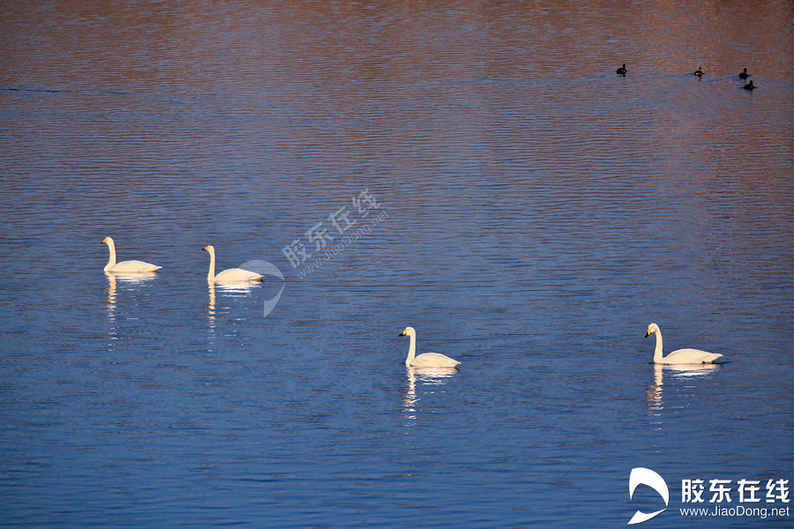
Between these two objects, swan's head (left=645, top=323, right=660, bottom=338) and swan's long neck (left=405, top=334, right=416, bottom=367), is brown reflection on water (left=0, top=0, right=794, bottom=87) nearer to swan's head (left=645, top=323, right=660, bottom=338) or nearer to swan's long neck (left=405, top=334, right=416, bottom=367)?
swan's head (left=645, top=323, right=660, bottom=338)

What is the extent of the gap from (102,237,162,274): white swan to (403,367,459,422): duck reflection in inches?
436

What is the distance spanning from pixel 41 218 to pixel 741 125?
3209 centimetres

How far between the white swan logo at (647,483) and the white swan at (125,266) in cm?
1779

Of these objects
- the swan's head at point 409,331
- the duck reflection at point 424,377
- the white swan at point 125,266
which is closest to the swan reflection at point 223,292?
the white swan at point 125,266

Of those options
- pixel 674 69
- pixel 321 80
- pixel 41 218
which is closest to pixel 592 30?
pixel 674 69

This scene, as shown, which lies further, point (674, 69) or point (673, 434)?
point (674, 69)

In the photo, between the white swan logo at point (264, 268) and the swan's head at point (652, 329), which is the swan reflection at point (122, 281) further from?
the swan's head at point (652, 329)

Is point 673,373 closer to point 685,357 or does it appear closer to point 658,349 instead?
point 685,357

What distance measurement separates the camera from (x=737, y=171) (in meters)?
52.1

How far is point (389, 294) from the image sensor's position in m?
36.0

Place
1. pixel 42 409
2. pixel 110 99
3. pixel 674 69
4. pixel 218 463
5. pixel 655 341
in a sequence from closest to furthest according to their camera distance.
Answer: pixel 218 463 → pixel 42 409 → pixel 655 341 → pixel 110 99 → pixel 674 69

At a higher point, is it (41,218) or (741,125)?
(741,125)

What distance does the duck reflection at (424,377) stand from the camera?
27.9m

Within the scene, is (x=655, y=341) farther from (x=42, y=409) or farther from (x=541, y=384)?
(x=42, y=409)
